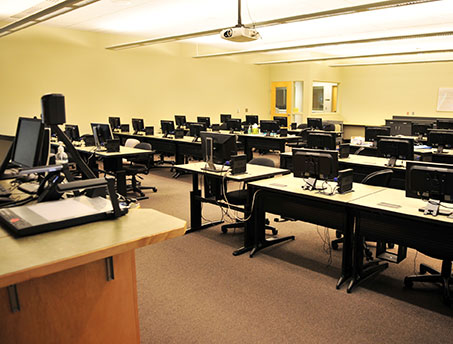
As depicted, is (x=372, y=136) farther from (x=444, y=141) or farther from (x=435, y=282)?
(x=435, y=282)

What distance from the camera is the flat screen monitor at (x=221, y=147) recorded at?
13.7 ft

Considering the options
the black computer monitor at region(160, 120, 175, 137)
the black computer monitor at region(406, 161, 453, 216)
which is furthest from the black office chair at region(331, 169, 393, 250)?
the black computer monitor at region(160, 120, 175, 137)

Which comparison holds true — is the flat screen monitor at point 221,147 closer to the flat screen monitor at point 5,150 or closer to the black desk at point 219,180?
the black desk at point 219,180

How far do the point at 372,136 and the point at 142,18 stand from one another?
525cm

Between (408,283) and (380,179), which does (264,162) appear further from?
(408,283)

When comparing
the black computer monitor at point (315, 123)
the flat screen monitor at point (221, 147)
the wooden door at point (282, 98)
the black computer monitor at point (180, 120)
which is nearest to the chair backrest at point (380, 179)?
the flat screen monitor at point (221, 147)

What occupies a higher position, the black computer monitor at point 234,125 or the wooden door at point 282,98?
the wooden door at point 282,98

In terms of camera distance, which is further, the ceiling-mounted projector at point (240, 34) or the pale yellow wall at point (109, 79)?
the pale yellow wall at point (109, 79)

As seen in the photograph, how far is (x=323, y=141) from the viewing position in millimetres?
5754

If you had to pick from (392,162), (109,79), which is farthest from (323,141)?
(109,79)

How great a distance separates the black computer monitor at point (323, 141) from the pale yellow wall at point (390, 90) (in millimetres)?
9192

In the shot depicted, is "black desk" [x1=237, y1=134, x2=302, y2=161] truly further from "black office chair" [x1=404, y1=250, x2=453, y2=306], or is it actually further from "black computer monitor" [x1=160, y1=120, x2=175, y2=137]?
"black office chair" [x1=404, y1=250, x2=453, y2=306]

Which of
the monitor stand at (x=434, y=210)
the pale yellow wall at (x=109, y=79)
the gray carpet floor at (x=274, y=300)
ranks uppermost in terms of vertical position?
the pale yellow wall at (x=109, y=79)

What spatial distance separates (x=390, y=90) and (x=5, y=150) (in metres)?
13.8
